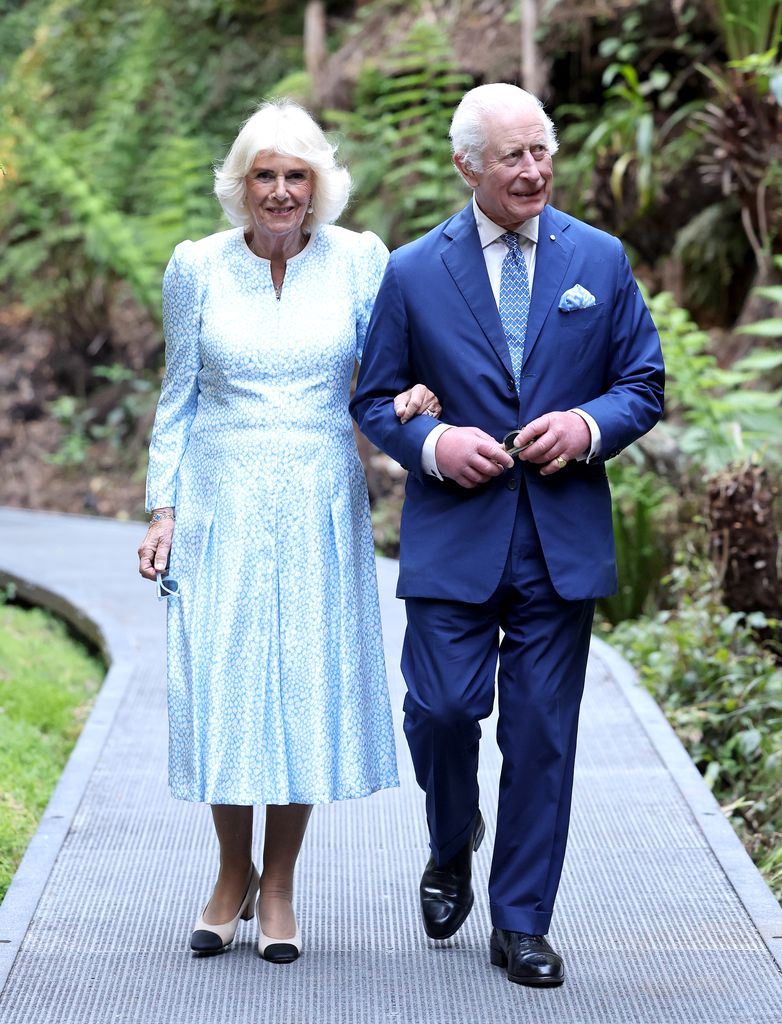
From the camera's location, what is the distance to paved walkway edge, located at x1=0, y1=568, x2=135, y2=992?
12.2ft

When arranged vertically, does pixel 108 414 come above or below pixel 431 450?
below

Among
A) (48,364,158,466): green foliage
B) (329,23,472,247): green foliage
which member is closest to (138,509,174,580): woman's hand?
(329,23,472,247): green foliage

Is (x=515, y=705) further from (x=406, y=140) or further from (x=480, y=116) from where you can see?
(x=406, y=140)

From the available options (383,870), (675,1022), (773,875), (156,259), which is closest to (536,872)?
(675,1022)

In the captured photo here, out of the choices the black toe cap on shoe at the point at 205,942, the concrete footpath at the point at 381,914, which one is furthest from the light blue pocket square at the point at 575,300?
the black toe cap on shoe at the point at 205,942

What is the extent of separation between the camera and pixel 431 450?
334cm

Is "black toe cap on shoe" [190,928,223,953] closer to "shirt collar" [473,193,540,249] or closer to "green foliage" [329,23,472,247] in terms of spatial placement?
"shirt collar" [473,193,540,249]

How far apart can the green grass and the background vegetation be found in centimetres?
207

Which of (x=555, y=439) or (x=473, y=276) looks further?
(x=473, y=276)

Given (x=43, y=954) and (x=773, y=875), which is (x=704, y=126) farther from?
(x=43, y=954)

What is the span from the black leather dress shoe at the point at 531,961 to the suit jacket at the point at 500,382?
79 cm

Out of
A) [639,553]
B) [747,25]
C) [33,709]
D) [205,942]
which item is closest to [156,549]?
[205,942]

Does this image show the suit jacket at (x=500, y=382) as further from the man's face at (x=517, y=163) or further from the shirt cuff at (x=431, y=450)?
the man's face at (x=517, y=163)

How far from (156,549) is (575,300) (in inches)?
45.2
